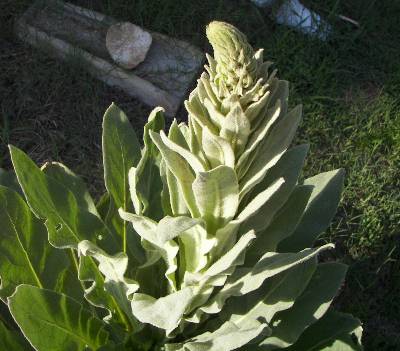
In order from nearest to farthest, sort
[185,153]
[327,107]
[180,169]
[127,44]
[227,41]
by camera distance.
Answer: [227,41]
[185,153]
[180,169]
[127,44]
[327,107]

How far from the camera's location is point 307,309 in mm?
1804

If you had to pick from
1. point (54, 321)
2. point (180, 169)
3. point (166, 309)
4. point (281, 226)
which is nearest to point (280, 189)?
point (281, 226)

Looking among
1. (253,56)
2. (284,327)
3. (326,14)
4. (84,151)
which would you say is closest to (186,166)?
(253,56)

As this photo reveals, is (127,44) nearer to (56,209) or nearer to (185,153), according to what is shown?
(56,209)

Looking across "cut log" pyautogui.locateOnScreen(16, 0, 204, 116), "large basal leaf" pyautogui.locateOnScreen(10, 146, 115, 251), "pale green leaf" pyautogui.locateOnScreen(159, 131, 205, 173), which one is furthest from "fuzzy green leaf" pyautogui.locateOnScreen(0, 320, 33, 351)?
"cut log" pyautogui.locateOnScreen(16, 0, 204, 116)

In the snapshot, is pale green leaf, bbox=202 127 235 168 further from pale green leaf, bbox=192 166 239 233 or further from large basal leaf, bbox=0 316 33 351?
large basal leaf, bbox=0 316 33 351

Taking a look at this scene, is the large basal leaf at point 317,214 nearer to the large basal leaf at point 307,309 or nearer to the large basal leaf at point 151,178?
the large basal leaf at point 307,309

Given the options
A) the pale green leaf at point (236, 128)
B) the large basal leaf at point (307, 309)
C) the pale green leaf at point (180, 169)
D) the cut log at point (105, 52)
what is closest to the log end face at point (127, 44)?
the cut log at point (105, 52)

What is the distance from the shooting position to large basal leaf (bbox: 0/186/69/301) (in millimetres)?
1655

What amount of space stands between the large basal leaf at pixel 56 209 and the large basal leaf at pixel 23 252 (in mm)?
81

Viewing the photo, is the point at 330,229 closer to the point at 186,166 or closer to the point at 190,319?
the point at 190,319

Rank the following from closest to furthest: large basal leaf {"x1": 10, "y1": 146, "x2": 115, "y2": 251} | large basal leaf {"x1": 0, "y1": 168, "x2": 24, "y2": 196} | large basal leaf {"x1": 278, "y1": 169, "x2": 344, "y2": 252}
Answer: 1. large basal leaf {"x1": 10, "y1": 146, "x2": 115, "y2": 251}
2. large basal leaf {"x1": 278, "y1": 169, "x2": 344, "y2": 252}
3. large basal leaf {"x1": 0, "y1": 168, "x2": 24, "y2": 196}

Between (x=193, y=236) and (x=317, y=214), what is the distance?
1.83 ft

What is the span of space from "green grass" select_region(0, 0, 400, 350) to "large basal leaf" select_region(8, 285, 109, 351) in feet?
3.59
